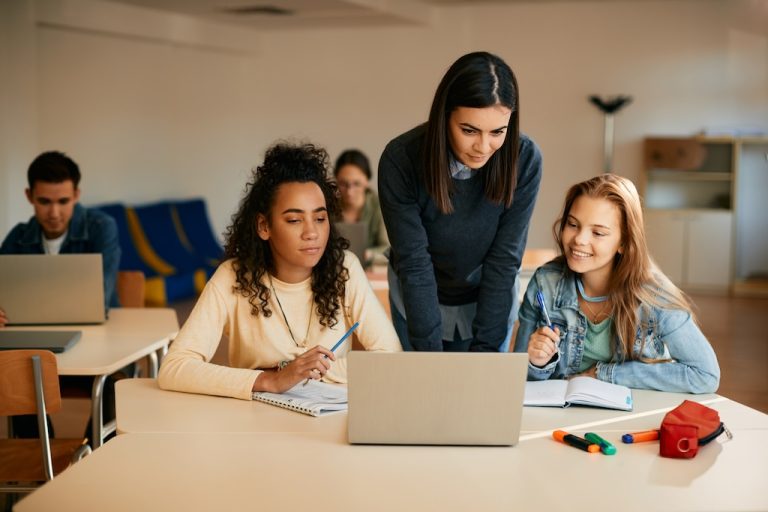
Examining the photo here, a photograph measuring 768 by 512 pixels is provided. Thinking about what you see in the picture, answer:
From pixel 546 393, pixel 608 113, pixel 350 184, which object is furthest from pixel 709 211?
pixel 546 393

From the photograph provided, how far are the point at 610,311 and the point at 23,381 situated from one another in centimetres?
150

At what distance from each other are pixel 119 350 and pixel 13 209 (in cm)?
428

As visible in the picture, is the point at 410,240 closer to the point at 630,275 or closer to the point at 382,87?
the point at 630,275

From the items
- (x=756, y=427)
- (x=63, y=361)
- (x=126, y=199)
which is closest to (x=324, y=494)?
(x=756, y=427)

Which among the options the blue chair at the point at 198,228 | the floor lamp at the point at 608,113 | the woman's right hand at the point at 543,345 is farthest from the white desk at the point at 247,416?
the floor lamp at the point at 608,113

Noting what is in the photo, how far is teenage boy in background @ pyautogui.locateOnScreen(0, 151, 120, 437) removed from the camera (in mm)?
3539

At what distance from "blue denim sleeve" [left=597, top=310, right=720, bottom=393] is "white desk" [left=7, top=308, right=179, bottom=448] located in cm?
141

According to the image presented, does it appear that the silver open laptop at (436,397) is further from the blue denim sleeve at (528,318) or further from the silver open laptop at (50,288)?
the silver open laptop at (50,288)

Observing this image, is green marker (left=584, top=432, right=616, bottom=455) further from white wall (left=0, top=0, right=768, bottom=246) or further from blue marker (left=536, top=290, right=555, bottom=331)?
white wall (left=0, top=0, right=768, bottom=246)

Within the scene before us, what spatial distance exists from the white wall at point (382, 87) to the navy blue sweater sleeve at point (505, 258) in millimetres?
5679

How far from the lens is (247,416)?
78.4 inches

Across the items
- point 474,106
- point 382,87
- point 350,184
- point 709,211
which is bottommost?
point 709,211

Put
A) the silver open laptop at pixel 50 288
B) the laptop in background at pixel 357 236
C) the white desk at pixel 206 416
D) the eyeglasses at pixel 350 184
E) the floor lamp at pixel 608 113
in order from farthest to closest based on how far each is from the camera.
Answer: the floor lamp at pixel 608 113
the eyeglasses at pixel 350 184
the laptop in background at pixel 357 236
the silver open laptop at pixel 50 288
the white desk at pixel 206 416

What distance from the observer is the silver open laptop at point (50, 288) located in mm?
3105
